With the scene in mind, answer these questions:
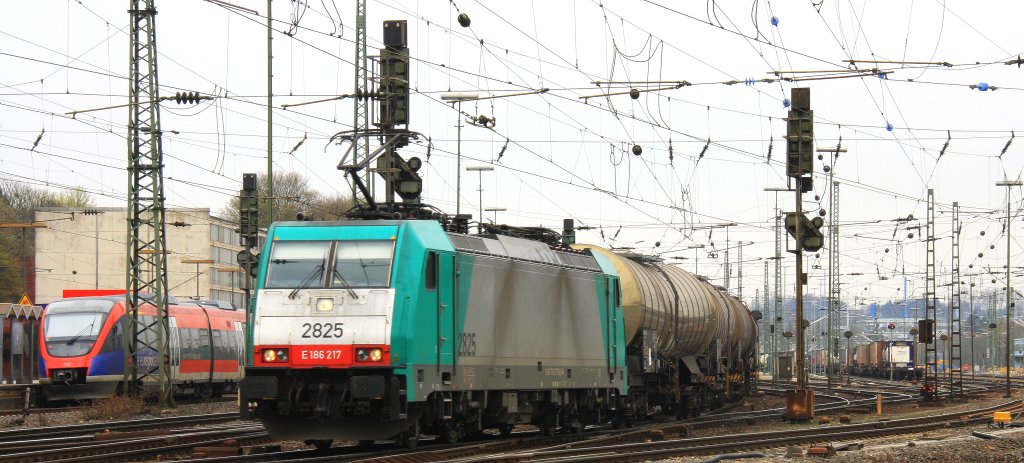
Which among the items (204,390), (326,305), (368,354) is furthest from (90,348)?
(368,354)

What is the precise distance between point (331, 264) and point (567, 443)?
5.56 m

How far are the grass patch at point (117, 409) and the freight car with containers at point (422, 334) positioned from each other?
1166 centimetres

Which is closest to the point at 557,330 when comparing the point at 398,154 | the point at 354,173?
the point at 354,173

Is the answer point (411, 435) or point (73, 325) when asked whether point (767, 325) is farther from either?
point (411, 435)

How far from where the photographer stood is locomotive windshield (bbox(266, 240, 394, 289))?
60.3 feet

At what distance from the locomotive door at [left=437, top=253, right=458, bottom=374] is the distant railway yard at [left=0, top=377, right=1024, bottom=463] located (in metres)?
1.37

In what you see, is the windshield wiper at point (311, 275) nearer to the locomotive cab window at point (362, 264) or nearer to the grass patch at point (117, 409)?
the locomotive cab window at point (362, 264)

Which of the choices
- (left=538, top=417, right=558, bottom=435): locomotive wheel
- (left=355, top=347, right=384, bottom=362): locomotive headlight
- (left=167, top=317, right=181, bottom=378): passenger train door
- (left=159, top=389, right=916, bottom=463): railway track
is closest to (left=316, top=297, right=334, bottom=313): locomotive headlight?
(left=355, top=347, right=384, bottom=362): locomotive headlight

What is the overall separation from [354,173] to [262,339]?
3.19 meters

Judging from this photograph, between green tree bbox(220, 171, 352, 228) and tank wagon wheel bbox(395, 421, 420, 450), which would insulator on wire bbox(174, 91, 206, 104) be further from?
green tree bbox(220, 171, 352, 228)

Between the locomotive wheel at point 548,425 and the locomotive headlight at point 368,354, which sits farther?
the locomotive wheel at point 548,425

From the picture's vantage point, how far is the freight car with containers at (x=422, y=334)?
18.0 metres

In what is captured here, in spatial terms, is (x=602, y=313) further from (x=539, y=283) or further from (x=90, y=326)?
(x=90, y=326)

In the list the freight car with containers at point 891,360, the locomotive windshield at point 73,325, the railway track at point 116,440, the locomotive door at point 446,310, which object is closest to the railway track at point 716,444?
the locomotive door at point 446,310
